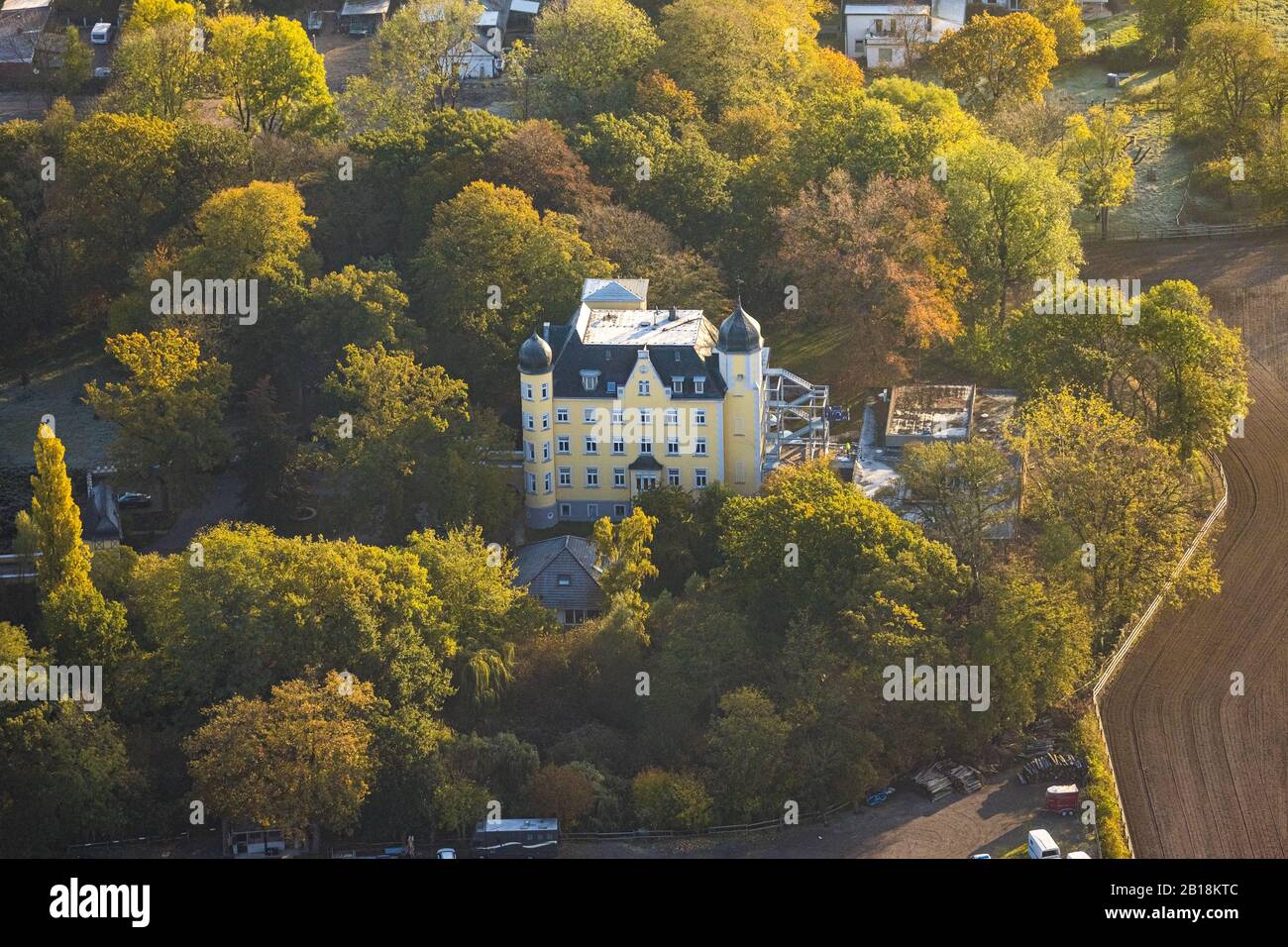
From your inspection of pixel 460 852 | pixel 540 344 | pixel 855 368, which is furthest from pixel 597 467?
pixel 460 852

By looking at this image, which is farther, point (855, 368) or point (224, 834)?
point (855, 368)

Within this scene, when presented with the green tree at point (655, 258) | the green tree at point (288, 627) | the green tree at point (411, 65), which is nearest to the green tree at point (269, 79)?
the green tree at point (411, 65)

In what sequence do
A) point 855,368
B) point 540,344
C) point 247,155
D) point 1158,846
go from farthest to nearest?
point 247,155, point 855,368, point 540,344, point 1158,846

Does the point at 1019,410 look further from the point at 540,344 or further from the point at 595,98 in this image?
the point at 595,98

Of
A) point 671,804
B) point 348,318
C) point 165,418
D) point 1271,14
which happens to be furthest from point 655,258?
point 1271,14

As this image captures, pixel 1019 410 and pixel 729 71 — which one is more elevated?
pixel 729 71

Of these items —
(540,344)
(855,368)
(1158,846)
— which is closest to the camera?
(1158,846)

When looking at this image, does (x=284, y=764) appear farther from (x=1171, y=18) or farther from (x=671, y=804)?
(x=1171, y=18)

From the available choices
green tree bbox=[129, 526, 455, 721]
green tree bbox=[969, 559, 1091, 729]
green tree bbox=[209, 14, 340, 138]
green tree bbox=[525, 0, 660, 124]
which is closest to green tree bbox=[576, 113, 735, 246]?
green tree bbox=[525, 0, 660, 124]
